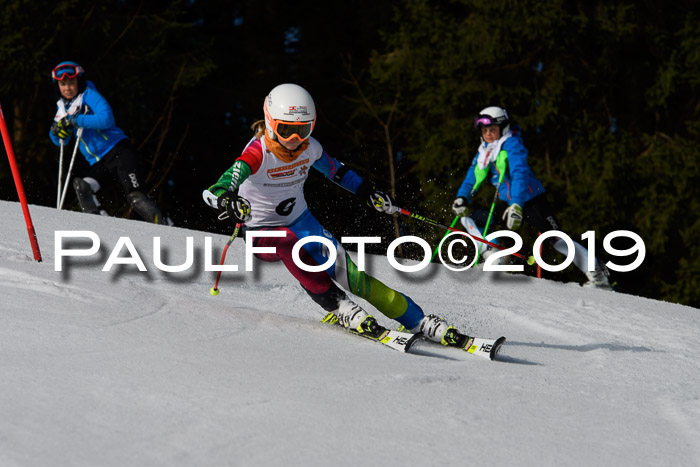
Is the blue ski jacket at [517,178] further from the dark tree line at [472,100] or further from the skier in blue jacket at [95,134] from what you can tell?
the dark tree line at [472,100]

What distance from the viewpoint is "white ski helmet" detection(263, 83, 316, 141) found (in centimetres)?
455

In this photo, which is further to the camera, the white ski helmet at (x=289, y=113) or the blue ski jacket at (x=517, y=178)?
the blue ski jacket at (x=517, y=178)

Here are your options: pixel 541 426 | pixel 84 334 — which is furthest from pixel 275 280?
pixel 541 426

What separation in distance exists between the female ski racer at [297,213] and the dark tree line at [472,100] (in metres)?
8.51

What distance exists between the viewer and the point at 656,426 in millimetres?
3658

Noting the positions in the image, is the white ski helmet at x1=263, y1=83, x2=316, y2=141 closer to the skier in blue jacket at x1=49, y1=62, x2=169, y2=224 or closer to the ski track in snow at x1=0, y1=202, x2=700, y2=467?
the ski track in snow at x1=0, y1=202, x2=700, y2=467

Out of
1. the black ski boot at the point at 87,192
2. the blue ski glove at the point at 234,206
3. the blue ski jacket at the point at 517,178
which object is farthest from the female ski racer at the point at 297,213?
the black ski boot at the point at 87,192

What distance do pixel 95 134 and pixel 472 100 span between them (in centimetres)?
837

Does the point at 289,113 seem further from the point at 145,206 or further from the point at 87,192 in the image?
the point at 87,192

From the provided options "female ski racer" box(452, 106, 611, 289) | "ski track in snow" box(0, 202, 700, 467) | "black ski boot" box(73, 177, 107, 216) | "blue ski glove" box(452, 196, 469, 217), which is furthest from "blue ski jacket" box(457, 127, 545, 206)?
"black ski boot" box(73, 177, 107, 216)

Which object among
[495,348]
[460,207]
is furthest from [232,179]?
[460,207]

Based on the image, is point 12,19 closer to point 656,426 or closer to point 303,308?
point 303,308

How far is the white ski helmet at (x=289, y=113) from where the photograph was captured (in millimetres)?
4555

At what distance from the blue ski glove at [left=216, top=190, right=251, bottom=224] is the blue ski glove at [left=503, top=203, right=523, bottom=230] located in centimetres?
387
